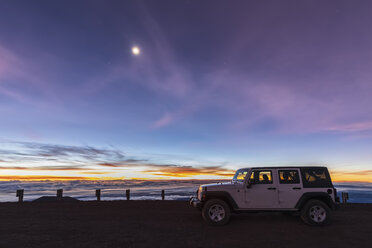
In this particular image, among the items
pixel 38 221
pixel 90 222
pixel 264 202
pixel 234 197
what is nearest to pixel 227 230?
pixel 234 197

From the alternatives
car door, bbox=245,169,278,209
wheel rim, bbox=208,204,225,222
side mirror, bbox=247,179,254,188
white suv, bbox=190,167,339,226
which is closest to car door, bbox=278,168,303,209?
white suv, bbox=190,167,339,226

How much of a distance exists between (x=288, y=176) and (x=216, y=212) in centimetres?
302

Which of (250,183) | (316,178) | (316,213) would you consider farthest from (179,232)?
(316,178)

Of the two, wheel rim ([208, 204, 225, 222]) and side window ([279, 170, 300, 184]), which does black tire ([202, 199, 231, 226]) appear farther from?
side window ([279, 170, 300, 184])

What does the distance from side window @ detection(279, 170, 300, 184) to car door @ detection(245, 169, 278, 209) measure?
27cm

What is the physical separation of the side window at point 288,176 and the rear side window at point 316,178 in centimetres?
24

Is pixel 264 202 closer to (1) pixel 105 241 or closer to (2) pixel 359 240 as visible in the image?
(2) pixel 359 240

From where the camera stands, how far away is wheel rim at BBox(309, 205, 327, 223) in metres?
8.77

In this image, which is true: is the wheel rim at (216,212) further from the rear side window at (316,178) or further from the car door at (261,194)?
the rear side window at (316,178)

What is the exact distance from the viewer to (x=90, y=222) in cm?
975

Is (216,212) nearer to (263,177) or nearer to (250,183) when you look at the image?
(250,183)

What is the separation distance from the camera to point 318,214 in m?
8.82

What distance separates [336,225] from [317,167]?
7.13 feet

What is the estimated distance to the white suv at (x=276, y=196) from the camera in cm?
882
